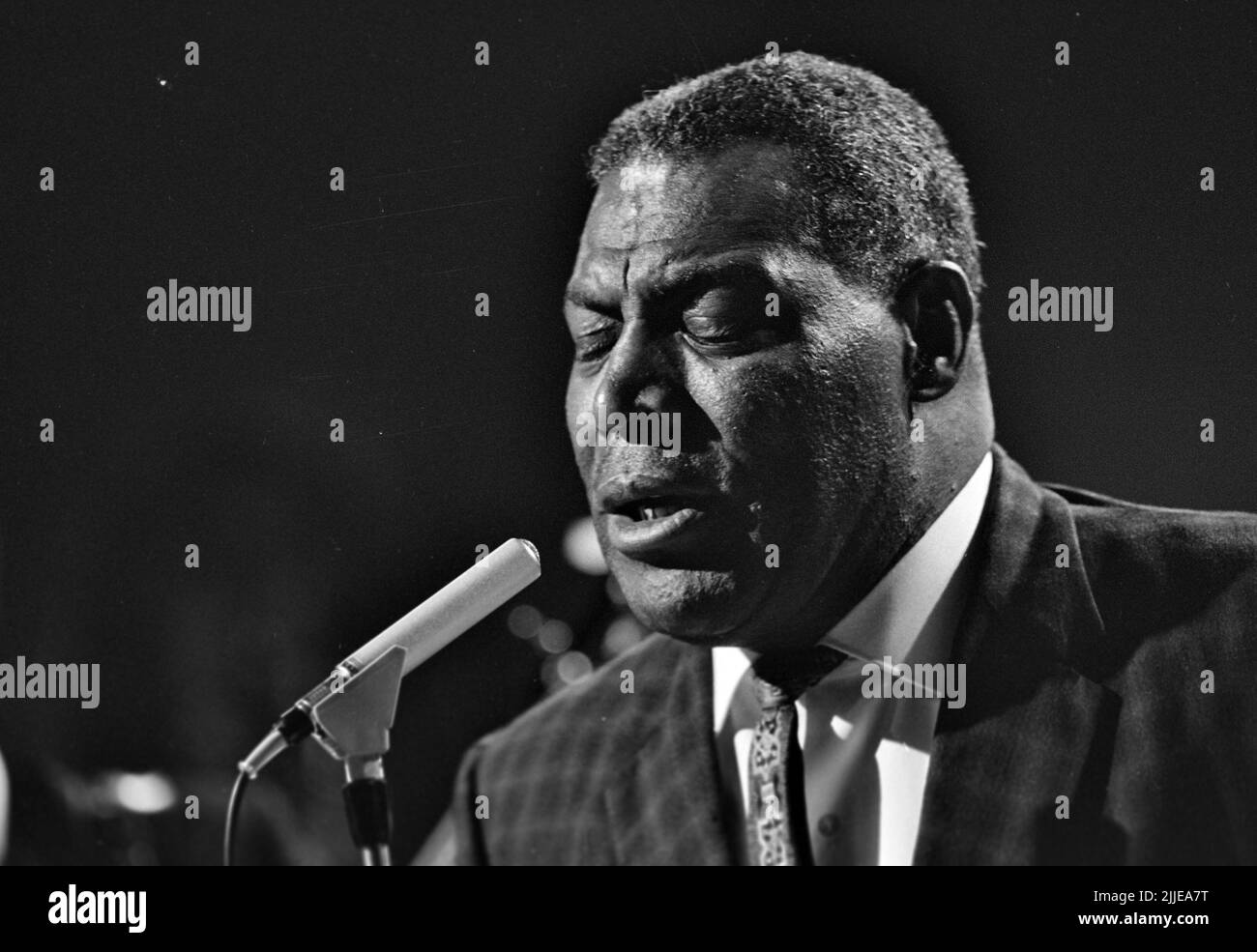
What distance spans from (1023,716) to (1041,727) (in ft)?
0.10

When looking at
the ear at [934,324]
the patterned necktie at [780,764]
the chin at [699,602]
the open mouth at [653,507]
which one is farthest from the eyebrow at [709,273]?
the patterned necktie at [780,764]

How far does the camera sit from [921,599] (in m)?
2.38

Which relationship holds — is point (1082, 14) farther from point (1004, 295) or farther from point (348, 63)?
point (348, 63)

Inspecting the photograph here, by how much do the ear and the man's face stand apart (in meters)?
0.03

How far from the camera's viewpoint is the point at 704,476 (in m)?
2.39

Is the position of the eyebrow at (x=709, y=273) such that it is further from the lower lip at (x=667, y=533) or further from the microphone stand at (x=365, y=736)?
the microphone stand at (x=365, y=736)

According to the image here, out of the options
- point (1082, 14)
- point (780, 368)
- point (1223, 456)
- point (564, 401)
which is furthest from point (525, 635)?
point (1082, 14)

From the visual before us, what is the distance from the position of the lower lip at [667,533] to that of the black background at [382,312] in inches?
7.0

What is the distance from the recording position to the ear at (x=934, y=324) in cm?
238

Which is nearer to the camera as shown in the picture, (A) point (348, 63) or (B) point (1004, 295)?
(B) point (1004, 295)

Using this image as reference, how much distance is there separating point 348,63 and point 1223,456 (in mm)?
1626

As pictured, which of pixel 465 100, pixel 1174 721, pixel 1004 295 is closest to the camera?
pixel 1174 721

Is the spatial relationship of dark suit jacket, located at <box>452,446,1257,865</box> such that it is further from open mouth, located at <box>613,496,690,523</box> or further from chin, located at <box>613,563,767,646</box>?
open mouth, located at <box>613,496,690,523</box>

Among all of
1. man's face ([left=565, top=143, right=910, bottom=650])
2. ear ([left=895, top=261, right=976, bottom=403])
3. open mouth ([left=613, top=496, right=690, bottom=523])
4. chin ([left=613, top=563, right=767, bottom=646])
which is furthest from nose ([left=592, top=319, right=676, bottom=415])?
ear ([left=895, top=261, right=976, bottom=403])
